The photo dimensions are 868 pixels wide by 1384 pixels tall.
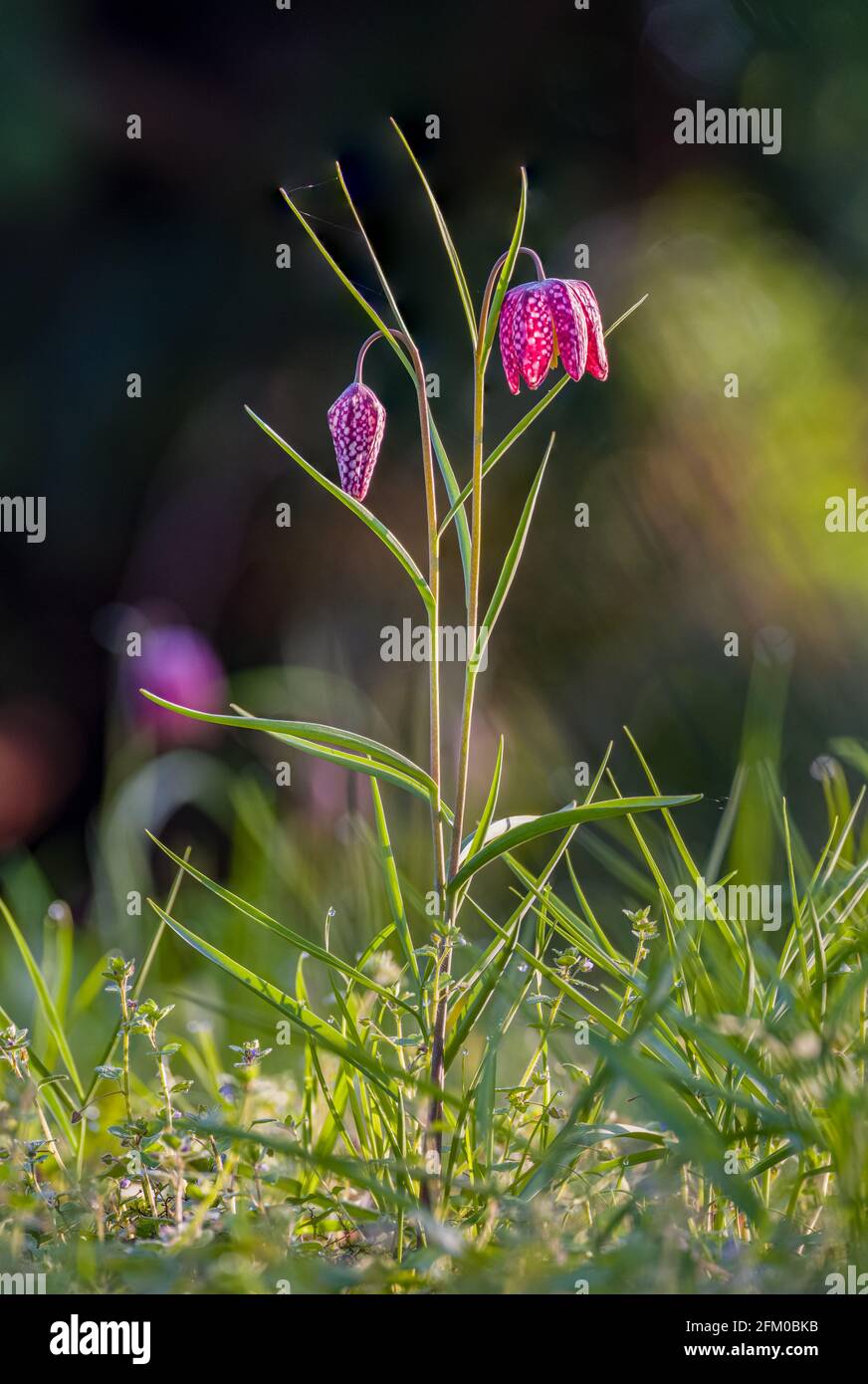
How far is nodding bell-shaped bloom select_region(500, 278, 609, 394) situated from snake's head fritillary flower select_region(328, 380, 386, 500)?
0.34 feet

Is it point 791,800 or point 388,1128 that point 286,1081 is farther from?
point 791,800

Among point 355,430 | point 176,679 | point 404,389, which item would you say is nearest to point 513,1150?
point 355,430

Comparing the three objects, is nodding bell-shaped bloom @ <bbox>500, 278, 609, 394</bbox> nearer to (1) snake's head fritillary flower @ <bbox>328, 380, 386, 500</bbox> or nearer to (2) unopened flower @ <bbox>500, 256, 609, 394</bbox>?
(2) unopened flower @ <bbox>500, 256, 609, 394</bbox>

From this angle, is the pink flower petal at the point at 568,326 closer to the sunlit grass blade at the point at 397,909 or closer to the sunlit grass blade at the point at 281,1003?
the sunlit grass blade at the point at 397,909

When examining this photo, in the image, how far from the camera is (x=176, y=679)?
154cm

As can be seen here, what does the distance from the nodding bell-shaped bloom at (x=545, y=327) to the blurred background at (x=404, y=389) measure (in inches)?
31.5

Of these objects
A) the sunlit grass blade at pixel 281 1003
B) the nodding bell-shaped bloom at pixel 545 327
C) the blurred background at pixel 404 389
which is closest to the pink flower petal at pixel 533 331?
the nodding bell-shaped bloom at pixel 545 327

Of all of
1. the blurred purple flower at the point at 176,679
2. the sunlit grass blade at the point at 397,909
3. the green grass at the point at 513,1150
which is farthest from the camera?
the blurred purple flower at the point at 176,679

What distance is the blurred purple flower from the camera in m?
1.54

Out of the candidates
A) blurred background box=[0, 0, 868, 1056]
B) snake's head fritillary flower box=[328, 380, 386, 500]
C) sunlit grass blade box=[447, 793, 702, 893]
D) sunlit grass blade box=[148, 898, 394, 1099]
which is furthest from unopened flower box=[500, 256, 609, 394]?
blurred background box=[0, 0, 868, 1056]

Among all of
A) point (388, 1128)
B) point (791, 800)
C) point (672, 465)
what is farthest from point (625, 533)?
point (388, 1128)

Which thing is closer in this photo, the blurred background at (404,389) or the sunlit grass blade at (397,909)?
the sunlit grass blade at (397,909)

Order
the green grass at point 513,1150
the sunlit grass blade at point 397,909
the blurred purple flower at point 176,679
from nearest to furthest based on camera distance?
the green grass at point 513,1150 → the sunlit grass blade at point 397,909 → the blurred purple flower at point 176,679

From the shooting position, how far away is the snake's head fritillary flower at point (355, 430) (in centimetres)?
84
